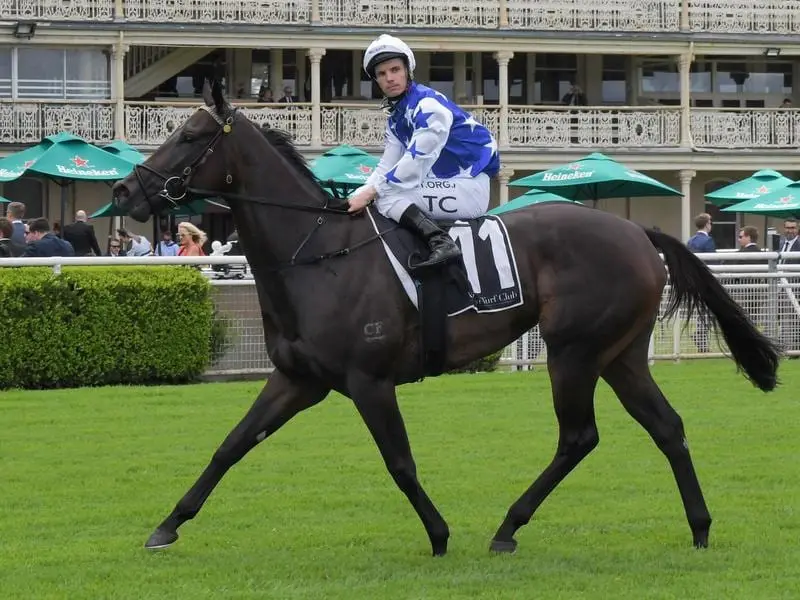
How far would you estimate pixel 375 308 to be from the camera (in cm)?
632

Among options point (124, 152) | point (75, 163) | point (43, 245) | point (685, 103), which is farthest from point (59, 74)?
point (43, 245)

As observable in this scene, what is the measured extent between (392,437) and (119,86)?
2377 cm

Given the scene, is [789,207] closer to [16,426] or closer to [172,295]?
[172,295]

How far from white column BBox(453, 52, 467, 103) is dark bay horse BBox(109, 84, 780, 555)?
2655cm

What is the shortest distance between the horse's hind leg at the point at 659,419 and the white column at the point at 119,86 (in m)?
23.2

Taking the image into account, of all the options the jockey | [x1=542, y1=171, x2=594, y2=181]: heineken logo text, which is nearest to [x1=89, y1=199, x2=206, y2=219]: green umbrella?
the jockey

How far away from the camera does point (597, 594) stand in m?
5.63

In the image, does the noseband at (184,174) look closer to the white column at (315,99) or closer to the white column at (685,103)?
the white column at (315,99)

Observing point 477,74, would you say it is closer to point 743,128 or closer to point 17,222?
point 743,128

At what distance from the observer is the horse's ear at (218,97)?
20.9 ft

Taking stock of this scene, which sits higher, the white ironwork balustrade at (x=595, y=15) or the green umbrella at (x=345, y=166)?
the white ironwork balustrade at (x=595, y=15)

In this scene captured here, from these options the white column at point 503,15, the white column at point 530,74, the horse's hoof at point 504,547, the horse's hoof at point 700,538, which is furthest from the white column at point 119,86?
the horse's hoof at point 700,538

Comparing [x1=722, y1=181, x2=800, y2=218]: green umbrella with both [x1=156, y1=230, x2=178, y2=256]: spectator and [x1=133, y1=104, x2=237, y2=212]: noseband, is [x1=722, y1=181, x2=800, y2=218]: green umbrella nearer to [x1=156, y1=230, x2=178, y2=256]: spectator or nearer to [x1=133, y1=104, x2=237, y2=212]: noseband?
[x1=156, y1=230, x2=178, y2=256]: spectator

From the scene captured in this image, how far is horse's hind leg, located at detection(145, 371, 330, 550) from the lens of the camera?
255 inches
